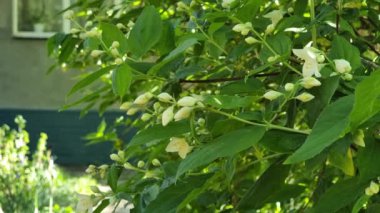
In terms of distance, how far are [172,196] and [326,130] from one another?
0.50 meters

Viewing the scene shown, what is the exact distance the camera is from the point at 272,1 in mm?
1961

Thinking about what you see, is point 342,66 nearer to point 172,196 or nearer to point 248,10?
point 248,10

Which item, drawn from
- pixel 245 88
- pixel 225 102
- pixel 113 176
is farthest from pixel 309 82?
pixel 113 176

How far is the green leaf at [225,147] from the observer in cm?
113

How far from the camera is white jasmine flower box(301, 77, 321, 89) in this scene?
1.16 meters

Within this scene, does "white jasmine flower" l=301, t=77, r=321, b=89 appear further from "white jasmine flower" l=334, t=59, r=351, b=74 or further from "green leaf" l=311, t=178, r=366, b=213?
"green leaf" l=311, t=178, r=366, b=213

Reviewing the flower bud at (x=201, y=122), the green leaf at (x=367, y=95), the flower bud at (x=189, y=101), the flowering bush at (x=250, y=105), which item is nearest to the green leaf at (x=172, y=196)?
the flowering bush at (x=250, y=105)

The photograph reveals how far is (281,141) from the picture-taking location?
1.26 meters

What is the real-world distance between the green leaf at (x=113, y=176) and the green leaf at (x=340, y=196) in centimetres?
43

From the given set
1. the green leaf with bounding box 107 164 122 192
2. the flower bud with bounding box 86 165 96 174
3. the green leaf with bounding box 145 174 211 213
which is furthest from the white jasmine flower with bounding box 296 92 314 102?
the flower bud with bounding box 86 165 96 174

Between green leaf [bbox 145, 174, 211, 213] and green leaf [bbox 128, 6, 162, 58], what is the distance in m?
0.26

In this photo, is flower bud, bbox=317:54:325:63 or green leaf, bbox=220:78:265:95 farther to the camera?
green leaf, bbox=220:78:265:95

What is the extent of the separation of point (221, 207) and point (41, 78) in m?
10.6

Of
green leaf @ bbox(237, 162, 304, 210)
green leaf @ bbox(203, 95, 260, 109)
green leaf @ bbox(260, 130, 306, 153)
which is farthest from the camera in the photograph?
green leaf @ bbox(237, 162, 304, 210)
